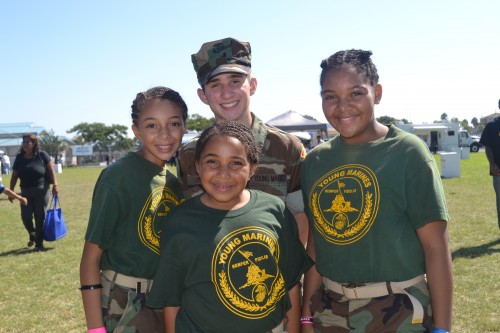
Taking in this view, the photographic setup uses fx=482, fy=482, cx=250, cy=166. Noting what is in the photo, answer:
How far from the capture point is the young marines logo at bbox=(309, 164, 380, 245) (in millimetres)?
2141

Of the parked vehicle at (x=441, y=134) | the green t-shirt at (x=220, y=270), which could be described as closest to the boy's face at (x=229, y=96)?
the green t-shirt at (x=220, y=270)

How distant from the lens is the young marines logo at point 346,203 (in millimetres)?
2141

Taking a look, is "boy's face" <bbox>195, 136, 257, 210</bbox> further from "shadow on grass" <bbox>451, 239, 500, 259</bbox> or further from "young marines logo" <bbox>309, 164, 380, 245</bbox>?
"shadow on grass" <bbox>451, 239, 500, 259</bbox>

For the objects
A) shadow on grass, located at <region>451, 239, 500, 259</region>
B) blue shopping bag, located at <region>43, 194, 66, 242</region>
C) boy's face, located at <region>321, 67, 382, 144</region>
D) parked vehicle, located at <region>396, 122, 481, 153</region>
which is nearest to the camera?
boy's face, located at <region>321, 67, 382, 144</region>

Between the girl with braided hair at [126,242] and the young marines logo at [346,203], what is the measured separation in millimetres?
861

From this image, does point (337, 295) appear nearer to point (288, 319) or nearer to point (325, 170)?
point (288, 319)

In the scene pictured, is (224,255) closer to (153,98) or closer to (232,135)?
(232,135)

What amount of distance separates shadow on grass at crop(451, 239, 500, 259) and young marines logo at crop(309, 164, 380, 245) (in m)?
5.34

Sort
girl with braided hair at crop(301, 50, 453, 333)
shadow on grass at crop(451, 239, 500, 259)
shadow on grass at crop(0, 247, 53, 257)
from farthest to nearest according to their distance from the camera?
shadow on grass at crop(0, 247, 53, 257)
shadow on grass at crop(451, 239, 500, 259)
girl with braided hair at crop(301, 50, 453, 333)

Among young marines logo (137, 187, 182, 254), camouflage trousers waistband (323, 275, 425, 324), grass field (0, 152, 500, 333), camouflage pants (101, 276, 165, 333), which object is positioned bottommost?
grass field (0, 152, 500, 333)

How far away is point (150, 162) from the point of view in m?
2.62

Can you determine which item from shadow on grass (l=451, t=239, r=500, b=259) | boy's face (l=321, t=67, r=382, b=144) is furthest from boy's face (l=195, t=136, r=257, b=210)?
shadow on grass (l=451, t=239, r=500, b=259)

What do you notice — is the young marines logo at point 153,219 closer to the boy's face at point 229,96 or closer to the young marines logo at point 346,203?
the boy's face at point 229,96

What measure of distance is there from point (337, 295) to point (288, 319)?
0.32 meters
